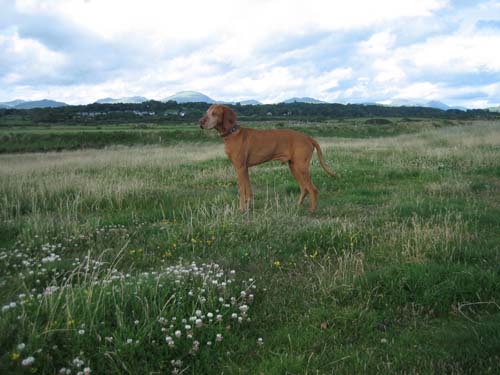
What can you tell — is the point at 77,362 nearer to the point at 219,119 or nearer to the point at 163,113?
the point at 219,119

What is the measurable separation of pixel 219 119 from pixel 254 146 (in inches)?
35.4

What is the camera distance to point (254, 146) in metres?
7.69

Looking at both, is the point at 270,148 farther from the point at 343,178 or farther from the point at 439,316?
the point at 439,316

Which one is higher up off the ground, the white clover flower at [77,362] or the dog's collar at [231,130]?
the dog's collar at [231,130]

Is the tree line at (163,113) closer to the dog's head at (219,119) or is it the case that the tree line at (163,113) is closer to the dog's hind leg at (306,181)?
the dog's head at (219,119)

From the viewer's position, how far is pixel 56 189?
882cm

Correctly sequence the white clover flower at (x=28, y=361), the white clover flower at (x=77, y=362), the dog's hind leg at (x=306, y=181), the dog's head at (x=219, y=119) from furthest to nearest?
the dog's hind leg at (x=306, y=181) < the dog's head at (x=219, y=119) < the white clover flower at (x=77, y=362) < the white clover flower at (x=28, y=361)

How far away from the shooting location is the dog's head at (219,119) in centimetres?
736

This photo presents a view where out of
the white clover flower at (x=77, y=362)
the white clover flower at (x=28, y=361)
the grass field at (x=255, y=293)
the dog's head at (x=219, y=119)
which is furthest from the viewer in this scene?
the dog's head at (x=219, y=119)

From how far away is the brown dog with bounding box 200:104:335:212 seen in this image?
7.46m

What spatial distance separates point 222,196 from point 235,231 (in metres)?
2.94

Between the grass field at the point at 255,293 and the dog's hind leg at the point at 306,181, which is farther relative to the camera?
the dog's hind leg at the point at 306,181

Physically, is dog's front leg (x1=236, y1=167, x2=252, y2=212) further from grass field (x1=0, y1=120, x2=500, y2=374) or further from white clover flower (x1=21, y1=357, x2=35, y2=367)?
white clover flower (x1=21, y1=357, x2=35, y2=367)

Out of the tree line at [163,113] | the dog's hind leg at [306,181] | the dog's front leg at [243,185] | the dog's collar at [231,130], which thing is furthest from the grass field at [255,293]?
the tree line at [163,113]
